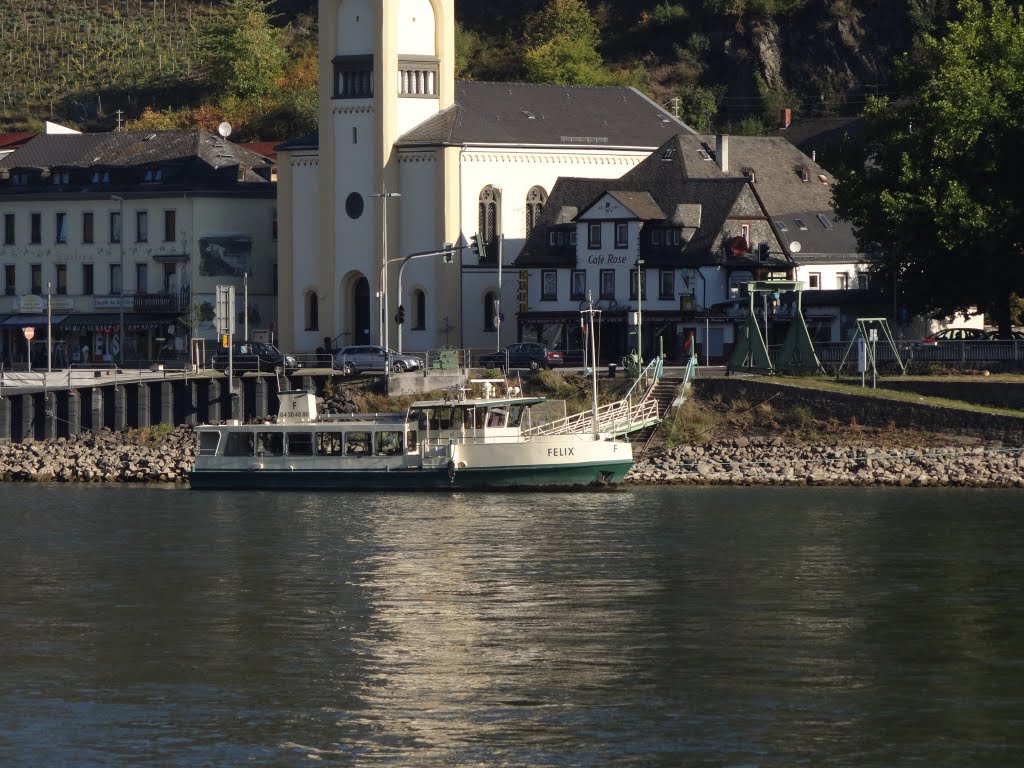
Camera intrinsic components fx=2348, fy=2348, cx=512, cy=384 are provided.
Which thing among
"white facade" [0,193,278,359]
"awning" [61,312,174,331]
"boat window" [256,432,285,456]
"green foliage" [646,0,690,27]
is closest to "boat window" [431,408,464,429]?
"boat window" [256,432,285,456]

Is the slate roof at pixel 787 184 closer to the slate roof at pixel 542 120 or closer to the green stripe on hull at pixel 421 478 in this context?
the slate roof at pixel 542 120

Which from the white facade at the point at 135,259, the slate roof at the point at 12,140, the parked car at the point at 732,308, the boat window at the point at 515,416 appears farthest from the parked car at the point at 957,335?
the slate roof at the point at 12,140

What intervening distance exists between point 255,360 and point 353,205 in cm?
1524

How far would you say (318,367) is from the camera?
97875 mm

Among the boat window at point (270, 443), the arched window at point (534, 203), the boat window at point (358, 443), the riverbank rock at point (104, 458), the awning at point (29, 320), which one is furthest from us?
the awning at point (29, 320)

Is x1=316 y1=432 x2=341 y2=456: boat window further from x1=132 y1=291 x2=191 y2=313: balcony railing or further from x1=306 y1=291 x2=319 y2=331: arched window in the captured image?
x1=132 y1=291 x2=191 y2=313: balcony railing

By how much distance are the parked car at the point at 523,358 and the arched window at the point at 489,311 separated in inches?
474

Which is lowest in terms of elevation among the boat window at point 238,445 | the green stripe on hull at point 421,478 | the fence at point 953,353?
the green stripe on hull at point 421,478

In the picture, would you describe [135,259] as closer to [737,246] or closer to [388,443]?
[737,246]

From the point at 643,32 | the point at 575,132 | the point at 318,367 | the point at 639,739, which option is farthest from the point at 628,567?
the point at 643,32

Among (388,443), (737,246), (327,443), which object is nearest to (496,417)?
(388,443)

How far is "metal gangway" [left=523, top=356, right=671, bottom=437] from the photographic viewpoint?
7581 centimetres

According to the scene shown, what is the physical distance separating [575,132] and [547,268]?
31.0 feet

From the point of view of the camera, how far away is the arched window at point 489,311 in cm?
10706
